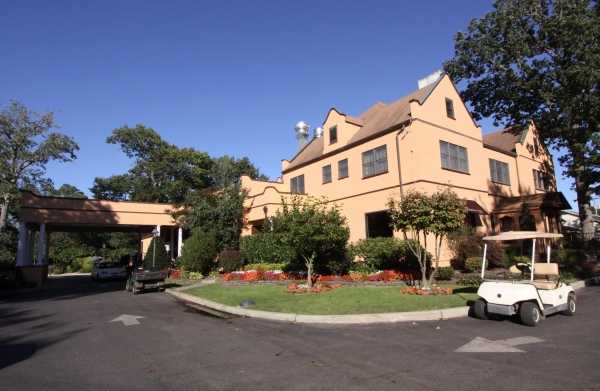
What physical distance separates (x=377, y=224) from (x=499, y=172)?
35.6 feet

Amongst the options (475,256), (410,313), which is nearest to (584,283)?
(475,256)

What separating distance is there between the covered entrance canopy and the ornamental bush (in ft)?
58.8

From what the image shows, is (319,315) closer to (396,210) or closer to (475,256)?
(396,210)

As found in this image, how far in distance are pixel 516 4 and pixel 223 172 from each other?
28886 millimetres

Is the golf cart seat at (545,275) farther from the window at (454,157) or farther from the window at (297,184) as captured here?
the window at (297,184)

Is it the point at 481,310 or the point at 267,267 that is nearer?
the point at 481,310

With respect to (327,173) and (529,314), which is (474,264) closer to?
(529,314)

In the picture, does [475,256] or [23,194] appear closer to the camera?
[475,256]

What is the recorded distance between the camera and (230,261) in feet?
71.6

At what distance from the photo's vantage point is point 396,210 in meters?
13.8

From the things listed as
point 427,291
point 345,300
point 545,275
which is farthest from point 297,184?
point 545,275

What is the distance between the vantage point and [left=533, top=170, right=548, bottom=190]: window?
2997 centimetres

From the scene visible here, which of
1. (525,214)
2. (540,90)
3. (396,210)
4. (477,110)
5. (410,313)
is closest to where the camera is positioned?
(410,313)

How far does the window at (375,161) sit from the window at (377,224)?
2.46m
